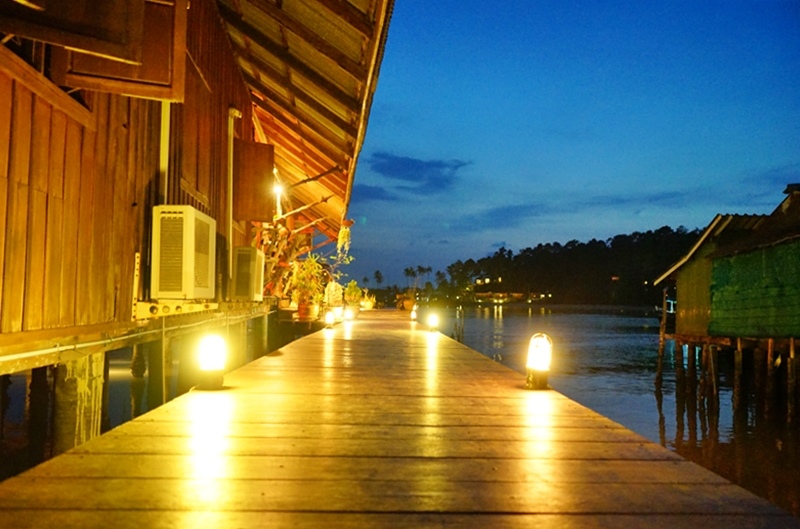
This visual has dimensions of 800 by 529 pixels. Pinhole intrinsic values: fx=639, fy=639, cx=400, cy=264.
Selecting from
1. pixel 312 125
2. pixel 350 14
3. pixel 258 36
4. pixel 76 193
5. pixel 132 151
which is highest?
pixel 258 36

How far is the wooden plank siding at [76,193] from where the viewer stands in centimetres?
432

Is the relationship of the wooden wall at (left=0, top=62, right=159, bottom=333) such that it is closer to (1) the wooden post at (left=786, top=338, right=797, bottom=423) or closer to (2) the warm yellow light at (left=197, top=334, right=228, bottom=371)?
(2) the warm yellow light at (left=197, top=334, right=228, bottom=371)

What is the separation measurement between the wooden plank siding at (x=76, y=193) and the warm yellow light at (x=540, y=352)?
3965 millimetres

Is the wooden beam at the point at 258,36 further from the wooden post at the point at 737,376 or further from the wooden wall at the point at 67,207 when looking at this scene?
the wooden post at the point at 737,376

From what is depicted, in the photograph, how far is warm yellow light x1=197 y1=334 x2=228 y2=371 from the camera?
562cm

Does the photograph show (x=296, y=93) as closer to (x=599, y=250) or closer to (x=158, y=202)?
(x=158, y=202)

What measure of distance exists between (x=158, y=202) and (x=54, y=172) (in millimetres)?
2544

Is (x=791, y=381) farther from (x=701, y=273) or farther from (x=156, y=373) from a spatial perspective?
(x=156, y=373)

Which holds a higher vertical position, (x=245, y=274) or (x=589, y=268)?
(x=589, y=268)

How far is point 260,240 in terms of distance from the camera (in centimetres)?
1561

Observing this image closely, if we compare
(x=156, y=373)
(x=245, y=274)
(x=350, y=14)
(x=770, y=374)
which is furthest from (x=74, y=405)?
(x=770, y=374)

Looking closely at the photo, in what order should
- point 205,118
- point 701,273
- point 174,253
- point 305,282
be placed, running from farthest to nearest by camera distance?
point 701,273
point 305,282
point 205,118
point 174,253

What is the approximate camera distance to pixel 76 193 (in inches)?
209

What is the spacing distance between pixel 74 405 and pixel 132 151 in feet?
8.71
